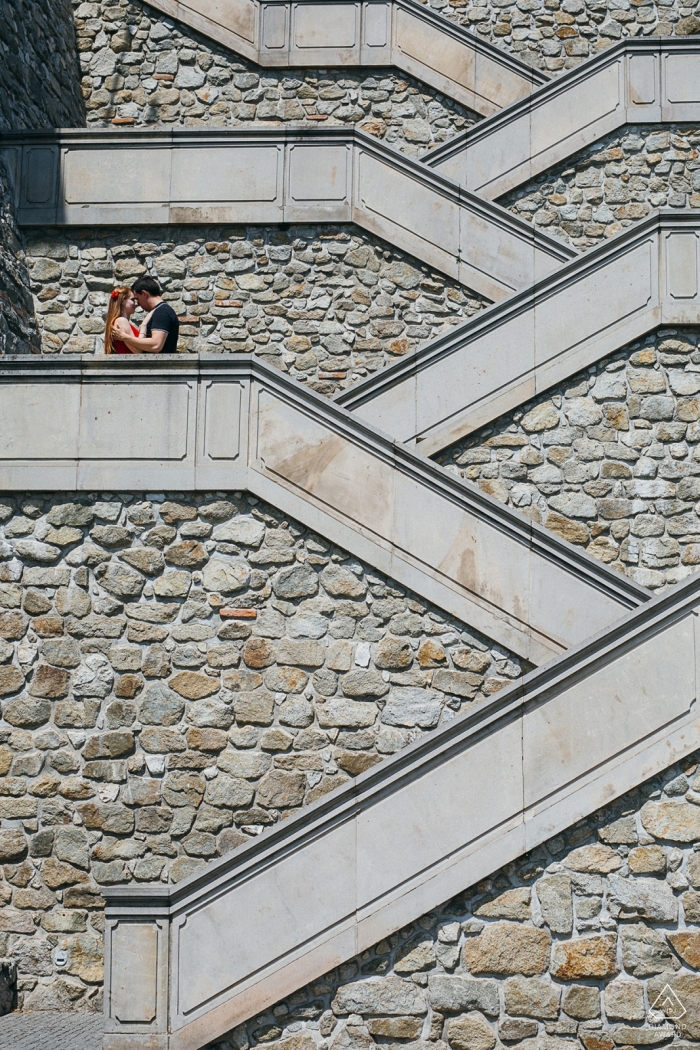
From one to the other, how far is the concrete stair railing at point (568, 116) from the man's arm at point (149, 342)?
4305mm

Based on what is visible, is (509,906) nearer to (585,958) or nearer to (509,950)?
(509,950)

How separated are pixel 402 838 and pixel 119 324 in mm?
4295

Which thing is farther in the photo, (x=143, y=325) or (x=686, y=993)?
(x=143, y=325)

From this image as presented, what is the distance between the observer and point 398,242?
1050 cm

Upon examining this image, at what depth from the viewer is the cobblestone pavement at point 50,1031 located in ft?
20.0

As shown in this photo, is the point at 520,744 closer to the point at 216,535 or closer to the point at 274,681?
the point at 274,681

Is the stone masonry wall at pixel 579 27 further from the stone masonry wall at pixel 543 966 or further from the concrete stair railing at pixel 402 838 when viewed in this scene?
the stone masonry wall at pixel 543 966

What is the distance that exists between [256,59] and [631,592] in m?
7.83

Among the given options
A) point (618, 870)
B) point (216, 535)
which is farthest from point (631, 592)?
point (216, 535)

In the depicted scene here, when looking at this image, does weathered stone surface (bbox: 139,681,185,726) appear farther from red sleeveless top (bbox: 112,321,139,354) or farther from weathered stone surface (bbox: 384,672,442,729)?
red sleeveless top (bbox: 112,321,139,354)

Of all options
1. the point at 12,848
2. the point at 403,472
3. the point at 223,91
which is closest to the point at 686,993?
the point at 403,472

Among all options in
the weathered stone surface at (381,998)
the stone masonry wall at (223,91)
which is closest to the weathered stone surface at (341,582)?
the weathered stone surface at (381,998)

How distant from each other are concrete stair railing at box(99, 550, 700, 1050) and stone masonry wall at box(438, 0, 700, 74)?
894cm

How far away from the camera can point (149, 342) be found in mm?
8508
